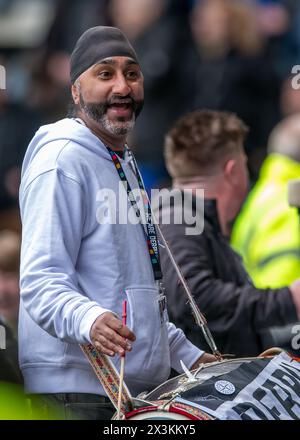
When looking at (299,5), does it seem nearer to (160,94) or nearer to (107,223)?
(160,94)

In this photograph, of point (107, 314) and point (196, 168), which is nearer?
point (107, 314)

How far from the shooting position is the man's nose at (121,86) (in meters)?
4.43

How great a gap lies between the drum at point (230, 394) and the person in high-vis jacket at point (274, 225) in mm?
2550

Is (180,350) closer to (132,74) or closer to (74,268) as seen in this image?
(74,268)

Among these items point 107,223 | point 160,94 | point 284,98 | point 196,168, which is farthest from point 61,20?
point 107,223

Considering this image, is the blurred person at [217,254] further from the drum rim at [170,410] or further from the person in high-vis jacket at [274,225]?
the drum rim at [170,410]

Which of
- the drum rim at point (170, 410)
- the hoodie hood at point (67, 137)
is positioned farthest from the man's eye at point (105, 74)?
the drum rim at point (170, 410)

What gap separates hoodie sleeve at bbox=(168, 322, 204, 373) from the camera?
15.7ft

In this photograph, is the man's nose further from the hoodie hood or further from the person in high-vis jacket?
the person in high-vis jacket

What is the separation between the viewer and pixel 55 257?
4.19 metres

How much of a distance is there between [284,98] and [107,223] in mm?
6117

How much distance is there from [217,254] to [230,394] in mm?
1847

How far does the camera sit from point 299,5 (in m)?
11.1

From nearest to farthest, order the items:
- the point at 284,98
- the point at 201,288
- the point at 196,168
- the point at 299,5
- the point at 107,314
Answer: the point at 107,314
the point at 201,288
the point at 196,168
the point at 284,98
the point at 299,5
